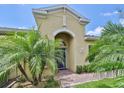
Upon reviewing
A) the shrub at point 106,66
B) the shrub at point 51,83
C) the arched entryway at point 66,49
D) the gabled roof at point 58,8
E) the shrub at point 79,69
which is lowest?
the shrub at point 51,83

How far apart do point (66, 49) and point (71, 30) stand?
102 centimetres

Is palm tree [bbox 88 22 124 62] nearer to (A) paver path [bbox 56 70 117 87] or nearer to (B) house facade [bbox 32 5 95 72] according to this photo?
(B) house facade [bbox 32 5 95 72]

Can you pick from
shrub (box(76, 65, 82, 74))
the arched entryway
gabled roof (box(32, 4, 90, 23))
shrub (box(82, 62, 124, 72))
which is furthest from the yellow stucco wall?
shrub (box(82, 62, 124, 72))

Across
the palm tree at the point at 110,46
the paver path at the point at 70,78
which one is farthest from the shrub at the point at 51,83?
the palm tree at the point at 110,46

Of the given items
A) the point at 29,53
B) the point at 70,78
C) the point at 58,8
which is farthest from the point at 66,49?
the point at 58,8

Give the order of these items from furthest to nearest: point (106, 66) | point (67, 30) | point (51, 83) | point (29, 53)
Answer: point (67, 30) → point (29, 53) → point (51, 83) → point (106, 66)

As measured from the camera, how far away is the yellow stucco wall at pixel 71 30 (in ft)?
30.2

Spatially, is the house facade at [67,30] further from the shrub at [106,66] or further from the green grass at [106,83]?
the shrub at [106,66]

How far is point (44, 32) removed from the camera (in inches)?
380

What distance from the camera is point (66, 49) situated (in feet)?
31.0

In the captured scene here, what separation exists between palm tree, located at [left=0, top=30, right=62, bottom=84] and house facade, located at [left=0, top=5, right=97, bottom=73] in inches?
14.8

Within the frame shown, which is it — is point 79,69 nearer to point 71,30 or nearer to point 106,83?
point 106,83

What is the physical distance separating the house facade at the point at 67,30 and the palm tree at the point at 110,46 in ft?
1.76
